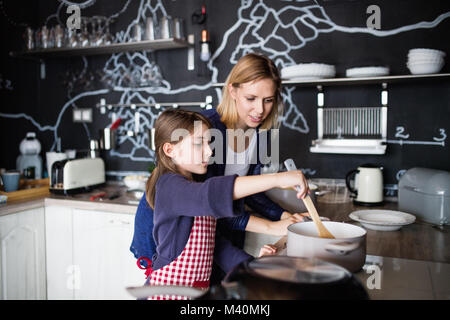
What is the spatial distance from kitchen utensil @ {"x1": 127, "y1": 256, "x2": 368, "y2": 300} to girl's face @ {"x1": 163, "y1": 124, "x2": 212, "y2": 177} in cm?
60

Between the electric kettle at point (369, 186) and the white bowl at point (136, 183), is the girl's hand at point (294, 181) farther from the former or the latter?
the white bowl at point (136, 183)

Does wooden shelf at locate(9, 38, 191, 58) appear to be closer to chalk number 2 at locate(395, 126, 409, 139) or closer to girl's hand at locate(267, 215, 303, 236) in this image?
chalk number 2 at locate(395, 126, 409, 139)

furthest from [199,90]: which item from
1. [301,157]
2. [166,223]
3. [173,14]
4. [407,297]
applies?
[407,297]

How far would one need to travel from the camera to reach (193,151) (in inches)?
47.8

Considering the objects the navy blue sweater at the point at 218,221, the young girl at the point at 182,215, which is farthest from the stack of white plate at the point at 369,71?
the young girl at the point at 182,215

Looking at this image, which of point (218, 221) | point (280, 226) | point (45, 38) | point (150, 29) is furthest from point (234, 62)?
point (280, 226)

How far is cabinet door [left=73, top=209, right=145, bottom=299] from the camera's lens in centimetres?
224

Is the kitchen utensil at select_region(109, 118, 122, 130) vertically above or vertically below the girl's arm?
above

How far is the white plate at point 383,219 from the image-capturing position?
1.41 meters

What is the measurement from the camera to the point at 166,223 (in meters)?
1.13

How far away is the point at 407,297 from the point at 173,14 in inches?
97.3

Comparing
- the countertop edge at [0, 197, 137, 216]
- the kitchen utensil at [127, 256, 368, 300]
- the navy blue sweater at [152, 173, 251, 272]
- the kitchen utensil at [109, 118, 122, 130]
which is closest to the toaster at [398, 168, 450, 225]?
the navy blue sweater at [152, 173, 251, 272]

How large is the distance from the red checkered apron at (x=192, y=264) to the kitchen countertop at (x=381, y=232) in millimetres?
483

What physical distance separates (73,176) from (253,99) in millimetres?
1465
